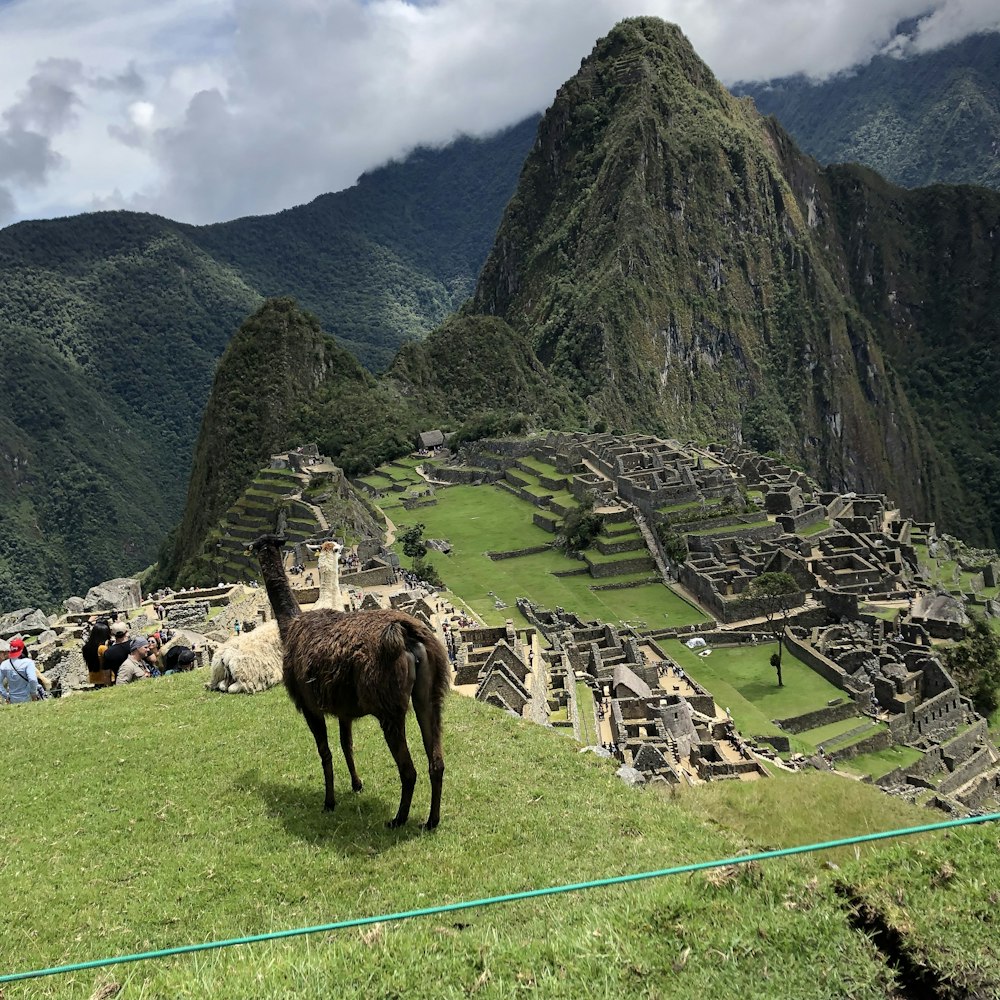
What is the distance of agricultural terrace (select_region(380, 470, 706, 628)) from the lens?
40781 millimetres

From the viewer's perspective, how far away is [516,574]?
46.8 meters

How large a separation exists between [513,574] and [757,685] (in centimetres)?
1693

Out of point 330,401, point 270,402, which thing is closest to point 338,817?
point 270,402

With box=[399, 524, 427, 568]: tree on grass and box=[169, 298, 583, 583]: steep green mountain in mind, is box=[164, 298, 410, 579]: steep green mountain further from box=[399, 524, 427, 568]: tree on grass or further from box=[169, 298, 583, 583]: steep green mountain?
box=[399, 524, 427, 568]: tree on grass

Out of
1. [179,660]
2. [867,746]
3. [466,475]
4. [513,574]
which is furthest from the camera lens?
[466,475]

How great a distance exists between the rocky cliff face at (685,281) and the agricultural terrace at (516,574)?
217 feet

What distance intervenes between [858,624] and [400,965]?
3574cm

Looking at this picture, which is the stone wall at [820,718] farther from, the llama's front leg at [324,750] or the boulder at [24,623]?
the llama's front leg at [324,750]

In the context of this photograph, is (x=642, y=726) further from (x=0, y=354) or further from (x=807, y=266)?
(x=807, y=266)

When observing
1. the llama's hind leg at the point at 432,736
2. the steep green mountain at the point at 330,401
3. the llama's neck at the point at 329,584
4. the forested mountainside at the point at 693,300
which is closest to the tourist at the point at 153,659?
the llama's neck at the point at 329,584

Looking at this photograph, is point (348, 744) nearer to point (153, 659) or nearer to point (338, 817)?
point (338, 817)

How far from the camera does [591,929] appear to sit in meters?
5.55

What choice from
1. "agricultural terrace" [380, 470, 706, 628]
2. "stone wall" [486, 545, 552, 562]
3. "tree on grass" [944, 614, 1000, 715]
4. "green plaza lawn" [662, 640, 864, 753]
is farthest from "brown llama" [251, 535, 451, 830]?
"stone wall" [486, 545, 552, 562]

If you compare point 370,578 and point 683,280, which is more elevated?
point 683,280
